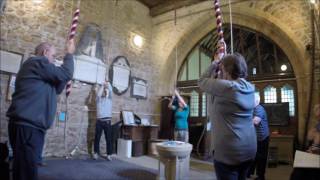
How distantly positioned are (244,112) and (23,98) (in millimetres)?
1568

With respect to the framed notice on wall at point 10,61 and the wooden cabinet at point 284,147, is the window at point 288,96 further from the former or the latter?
the framed notice on wall at point 10,61

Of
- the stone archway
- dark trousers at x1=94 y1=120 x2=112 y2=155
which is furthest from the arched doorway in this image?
dark trousers at x1=94 y1=120 x2=112 y2=155

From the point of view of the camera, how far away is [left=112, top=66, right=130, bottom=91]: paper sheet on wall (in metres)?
6.89

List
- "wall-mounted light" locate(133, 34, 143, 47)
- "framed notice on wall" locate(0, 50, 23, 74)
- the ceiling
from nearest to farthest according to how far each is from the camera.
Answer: "framed notice on wall" locate(0, 50, 23, 74) < "wall-mounted light" locate(133, 34, 143, 47) < the ceiling

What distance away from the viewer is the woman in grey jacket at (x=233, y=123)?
1553 mm

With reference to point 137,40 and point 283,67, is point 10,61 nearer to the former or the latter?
point 137,40

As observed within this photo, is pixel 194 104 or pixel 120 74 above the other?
pixel 120 74

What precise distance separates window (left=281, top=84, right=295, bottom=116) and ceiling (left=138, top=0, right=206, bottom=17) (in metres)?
3.35

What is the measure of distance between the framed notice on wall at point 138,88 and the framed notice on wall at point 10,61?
10.0 ft

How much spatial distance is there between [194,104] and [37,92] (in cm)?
618

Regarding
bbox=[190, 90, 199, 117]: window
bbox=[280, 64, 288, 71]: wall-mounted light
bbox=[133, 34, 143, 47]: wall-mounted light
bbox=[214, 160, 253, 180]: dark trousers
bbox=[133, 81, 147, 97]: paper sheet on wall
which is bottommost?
bbox=[214, 160, 253, 180]: dark trousers

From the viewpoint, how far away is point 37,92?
6.66 ft

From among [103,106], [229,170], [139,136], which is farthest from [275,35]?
[229,170]

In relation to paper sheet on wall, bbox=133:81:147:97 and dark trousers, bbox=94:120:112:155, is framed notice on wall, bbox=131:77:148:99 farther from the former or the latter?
dark trousers, bbox=94:120:112:155
